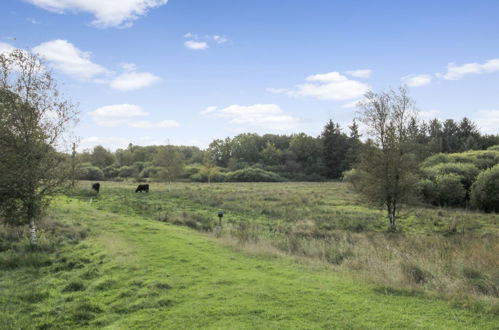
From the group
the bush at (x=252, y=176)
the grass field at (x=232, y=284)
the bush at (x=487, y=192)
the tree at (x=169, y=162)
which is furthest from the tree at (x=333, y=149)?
the grass field at (x=232, y=284)

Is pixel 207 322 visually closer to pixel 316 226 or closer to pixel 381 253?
pixel 381 253

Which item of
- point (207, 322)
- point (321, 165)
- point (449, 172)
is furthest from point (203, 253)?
point (321, 165)

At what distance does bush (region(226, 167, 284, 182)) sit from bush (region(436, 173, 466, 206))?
52656mm

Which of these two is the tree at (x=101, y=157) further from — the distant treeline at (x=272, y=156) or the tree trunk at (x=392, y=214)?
the tree trunk at (x=392, y=214)

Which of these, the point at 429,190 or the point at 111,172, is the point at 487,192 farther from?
the point at 111,172

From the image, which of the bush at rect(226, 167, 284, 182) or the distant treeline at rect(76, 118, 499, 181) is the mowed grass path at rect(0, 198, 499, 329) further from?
the bush at rect(226, 167, 284, 182)

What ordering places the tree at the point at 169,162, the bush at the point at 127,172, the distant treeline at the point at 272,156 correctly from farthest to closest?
the bush at the point at 127,172
the distant treeline at the point at 272,156
the tree at the point at 169,162

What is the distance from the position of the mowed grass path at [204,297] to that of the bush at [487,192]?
28.4 metres

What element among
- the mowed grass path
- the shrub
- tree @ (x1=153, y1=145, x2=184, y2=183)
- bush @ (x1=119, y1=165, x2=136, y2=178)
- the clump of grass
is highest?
tree @ (x1=153, y1=145, x2=184, y2=183)

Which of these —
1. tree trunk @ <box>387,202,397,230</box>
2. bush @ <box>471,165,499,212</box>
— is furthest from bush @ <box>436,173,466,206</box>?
tree trunk @ <box>387,202,397,230</box>

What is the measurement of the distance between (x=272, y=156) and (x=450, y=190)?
6877 centimetres

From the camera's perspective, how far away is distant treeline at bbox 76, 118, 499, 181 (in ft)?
267

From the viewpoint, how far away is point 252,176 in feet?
279

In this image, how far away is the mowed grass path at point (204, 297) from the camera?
6.23 metres
